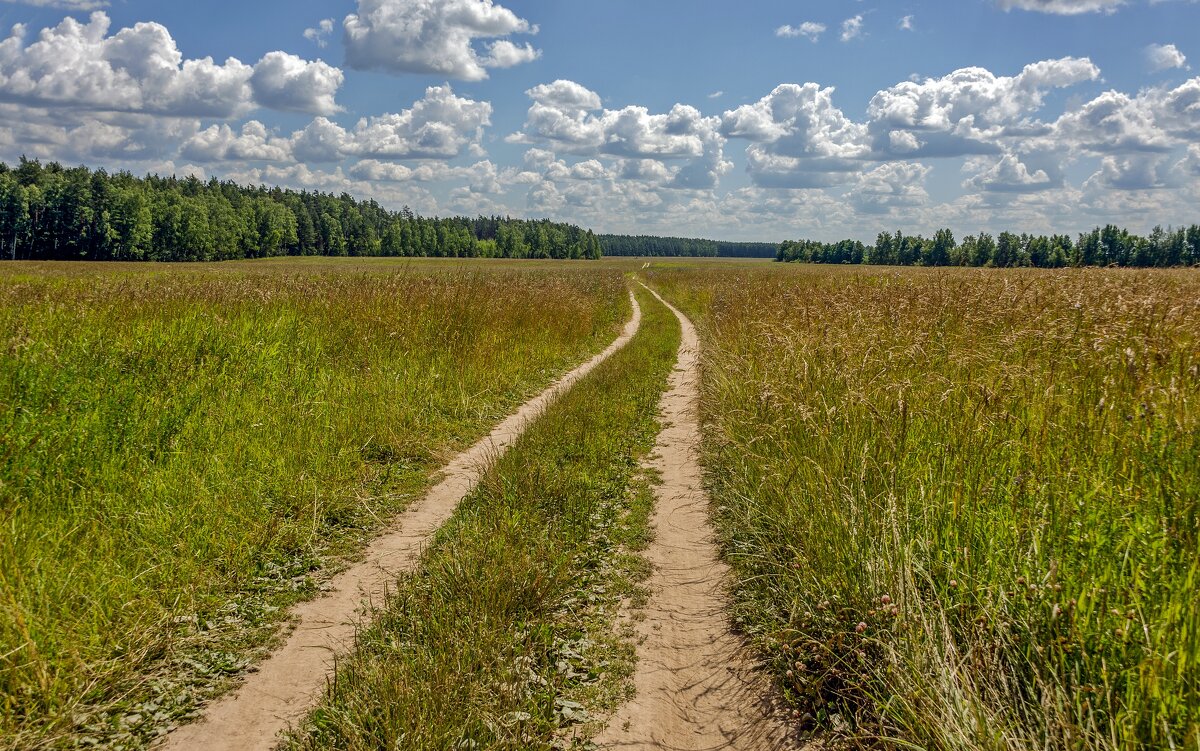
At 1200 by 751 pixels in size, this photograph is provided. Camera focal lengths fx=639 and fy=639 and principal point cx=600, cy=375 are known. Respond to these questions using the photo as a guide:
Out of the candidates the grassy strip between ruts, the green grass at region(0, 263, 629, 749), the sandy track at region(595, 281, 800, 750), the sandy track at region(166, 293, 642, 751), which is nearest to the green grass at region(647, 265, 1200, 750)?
the sandy track at region(595, 281, 800, 750)

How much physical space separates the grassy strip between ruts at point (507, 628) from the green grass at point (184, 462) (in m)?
0.98

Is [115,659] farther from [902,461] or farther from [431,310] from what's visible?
[431,310]

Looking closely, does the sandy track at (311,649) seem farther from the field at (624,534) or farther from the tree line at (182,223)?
the tree line at (182,223)

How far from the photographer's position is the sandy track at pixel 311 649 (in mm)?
3350

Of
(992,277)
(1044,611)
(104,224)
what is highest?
(104,224)

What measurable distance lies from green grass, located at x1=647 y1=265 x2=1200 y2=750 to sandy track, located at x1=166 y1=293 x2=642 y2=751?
274cm

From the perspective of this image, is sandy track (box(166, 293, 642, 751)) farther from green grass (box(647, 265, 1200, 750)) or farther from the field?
green grass (box(647, 265, 1200, 750))

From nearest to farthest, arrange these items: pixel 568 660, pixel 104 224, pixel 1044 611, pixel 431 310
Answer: pixel 1044 611
pixel 568 660
pixel 431 310
pixel 104 224

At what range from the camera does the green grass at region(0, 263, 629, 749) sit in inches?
146

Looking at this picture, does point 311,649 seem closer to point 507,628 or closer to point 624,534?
point 507,628

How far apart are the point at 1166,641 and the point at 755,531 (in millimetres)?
2913

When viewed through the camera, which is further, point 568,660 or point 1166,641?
point 568,660

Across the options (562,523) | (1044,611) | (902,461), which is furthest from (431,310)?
(1044,611)

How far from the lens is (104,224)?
83.3 m
